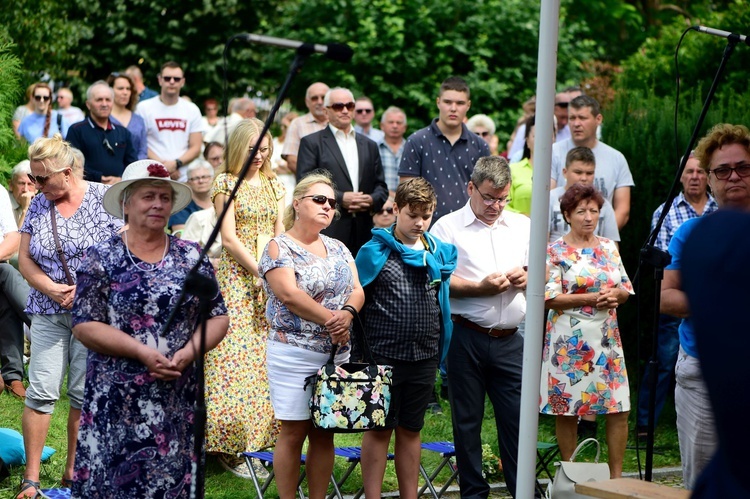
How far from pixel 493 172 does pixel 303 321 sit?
1.53m

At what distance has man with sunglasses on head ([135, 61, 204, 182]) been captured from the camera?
454 inches

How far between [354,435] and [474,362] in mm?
1967

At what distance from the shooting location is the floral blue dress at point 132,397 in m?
4.82

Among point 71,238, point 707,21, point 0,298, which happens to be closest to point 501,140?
point 707,21

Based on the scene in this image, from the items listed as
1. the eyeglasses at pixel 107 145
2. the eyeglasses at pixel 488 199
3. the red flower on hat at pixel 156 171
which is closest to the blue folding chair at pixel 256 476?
the eyeglasses at pixel 488 199

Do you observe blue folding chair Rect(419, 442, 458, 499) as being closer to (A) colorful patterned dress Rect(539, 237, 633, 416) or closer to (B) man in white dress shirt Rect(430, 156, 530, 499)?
(B) man in white dress shirt Rect(430, 156, 530, 499)

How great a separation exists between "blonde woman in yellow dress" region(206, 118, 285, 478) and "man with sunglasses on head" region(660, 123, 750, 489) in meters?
→ 3.10

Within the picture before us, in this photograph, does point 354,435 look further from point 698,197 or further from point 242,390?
point 698,197

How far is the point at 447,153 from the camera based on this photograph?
869cm

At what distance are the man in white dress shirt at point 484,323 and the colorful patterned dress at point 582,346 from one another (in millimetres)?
372

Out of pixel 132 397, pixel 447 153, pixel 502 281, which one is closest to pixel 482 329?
pixel 502 281

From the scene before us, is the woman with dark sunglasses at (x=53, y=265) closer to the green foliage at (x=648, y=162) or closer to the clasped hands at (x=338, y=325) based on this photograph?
the clasped hands at (x=338, y=325)

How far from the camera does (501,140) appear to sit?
706 inches

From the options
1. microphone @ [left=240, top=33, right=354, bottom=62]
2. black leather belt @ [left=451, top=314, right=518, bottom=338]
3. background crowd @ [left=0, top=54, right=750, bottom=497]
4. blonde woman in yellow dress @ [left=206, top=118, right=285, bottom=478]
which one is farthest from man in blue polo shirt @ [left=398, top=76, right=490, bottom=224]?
microphone @ [left=240, top=33, right=354, bottom=62]
